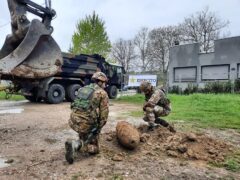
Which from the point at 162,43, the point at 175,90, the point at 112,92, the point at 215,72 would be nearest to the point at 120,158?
the point at 112,92

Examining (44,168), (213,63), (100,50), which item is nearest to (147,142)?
(44,168)

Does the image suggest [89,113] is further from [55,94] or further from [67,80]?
[67,80]

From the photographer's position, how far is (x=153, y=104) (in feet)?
21.4

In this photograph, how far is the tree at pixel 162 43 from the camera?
1722 inches

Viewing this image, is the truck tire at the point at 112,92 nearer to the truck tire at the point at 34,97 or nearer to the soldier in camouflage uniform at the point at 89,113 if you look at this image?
the truck tire at the point at 34,97

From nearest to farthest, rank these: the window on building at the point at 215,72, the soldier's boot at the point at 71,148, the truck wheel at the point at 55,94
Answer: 1. the soldier's boot at the point at 71,148
2. the truck wheel at the point at 55,94
3. the window on building at the point at 215,72

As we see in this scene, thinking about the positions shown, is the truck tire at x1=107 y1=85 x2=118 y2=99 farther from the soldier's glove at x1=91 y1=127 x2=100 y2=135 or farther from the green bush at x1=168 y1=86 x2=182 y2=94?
Answer: the soldier's glove at x1=91 y1=127 x2=100 y2=135

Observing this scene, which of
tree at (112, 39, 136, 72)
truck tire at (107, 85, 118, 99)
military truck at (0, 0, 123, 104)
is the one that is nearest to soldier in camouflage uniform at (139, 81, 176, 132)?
military truck at (0, 0, 123, 104)

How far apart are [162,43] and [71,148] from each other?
41.6 meters

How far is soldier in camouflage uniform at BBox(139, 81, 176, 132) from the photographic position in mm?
6551

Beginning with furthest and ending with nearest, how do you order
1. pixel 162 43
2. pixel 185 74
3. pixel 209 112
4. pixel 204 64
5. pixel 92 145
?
pixel 162 43
pixel 185 74
pixel 204 64
pixel 209 112
pixel 92 145

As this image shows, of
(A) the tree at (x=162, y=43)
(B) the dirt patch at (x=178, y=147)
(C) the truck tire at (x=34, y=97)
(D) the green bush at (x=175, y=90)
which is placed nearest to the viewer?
(B) the dirt patch at (x=178, y=147)

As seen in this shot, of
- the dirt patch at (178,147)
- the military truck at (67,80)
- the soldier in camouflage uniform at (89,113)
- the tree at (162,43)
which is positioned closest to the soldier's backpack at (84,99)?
the soldier in camouflage uniform at (89,113)

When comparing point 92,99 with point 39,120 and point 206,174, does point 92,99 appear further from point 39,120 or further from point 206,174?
point 39,120
